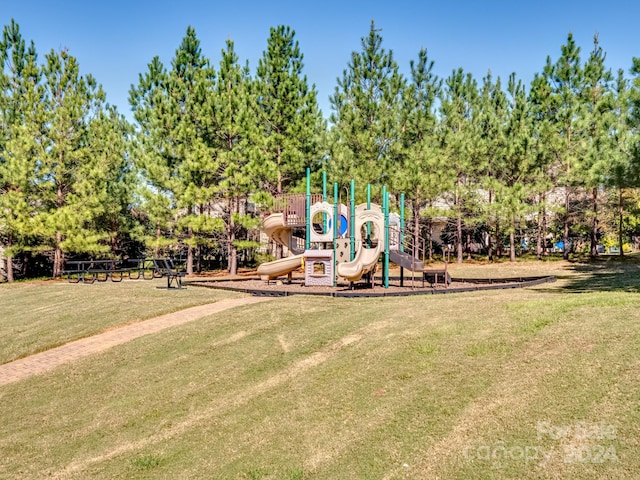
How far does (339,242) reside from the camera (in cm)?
1777

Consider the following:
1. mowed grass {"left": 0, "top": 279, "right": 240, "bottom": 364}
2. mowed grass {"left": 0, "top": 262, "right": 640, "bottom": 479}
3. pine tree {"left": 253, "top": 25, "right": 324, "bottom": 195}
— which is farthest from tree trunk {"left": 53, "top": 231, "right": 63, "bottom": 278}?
mowed grass {"left": 0, "top": 262, "right": 640, "bottom": 479}

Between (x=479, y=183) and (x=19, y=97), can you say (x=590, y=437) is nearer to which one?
(x=479, y=183)

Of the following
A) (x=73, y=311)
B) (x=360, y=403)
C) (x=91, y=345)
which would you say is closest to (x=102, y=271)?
(x=73, y=311)

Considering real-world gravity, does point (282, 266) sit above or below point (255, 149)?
below

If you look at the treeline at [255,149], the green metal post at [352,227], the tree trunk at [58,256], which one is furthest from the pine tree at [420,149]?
the tree trunk at [58,256]

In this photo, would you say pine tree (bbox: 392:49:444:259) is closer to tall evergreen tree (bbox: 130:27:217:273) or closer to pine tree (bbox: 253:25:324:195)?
pine tree (bbox: 253:25:324:195)

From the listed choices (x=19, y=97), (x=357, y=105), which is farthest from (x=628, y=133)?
(x=19, y=97)

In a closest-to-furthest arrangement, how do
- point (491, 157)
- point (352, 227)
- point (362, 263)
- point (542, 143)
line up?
point (362, 263)
point (352, 227)
point (542, 143)
point (491, 157)

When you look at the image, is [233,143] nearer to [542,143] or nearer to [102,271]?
[102,271]

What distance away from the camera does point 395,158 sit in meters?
29.3

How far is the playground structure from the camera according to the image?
52.6 feet

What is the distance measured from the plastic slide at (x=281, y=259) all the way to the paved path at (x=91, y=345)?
595 cm

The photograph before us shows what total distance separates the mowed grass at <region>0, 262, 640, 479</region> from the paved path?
1.75 ft

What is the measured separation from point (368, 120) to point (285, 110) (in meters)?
5.24
